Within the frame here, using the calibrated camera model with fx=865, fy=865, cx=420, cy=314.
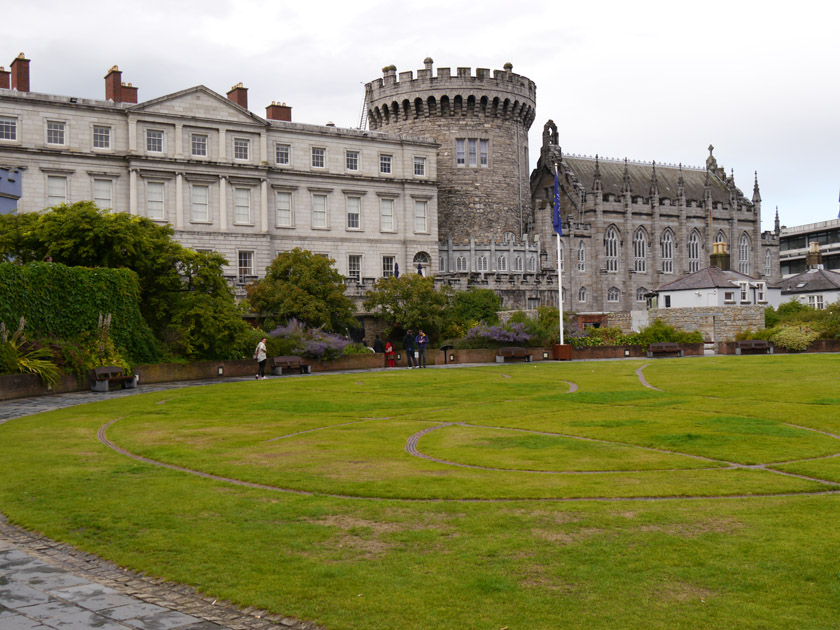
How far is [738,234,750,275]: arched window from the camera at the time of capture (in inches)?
3772

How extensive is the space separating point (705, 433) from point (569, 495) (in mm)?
6113

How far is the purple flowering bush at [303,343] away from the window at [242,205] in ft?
75.0

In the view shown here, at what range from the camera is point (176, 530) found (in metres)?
9.87

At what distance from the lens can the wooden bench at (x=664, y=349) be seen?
45.1 m

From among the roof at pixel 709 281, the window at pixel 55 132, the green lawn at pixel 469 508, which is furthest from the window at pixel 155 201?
the green lawn at pixel 469 508

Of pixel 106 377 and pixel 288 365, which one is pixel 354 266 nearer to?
pixel 288 365

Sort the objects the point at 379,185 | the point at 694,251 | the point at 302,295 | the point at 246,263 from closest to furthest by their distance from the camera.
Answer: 1. the point at 302,295
2. the point at 246,263
3. the point at 379,185
4. the point at 694,251

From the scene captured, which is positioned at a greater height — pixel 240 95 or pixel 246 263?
pixel 240 95

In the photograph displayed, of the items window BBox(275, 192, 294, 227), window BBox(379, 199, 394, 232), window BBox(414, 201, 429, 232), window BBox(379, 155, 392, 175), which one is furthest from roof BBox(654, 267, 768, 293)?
window BBox(275, 192, 294, 227)

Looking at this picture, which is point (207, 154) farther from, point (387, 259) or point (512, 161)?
point (512, 161)

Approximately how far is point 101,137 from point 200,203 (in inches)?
300

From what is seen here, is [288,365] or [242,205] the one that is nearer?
[288,365]

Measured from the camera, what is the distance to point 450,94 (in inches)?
2904

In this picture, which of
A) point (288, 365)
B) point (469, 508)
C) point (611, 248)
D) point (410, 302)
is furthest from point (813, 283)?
point (469, 508)
